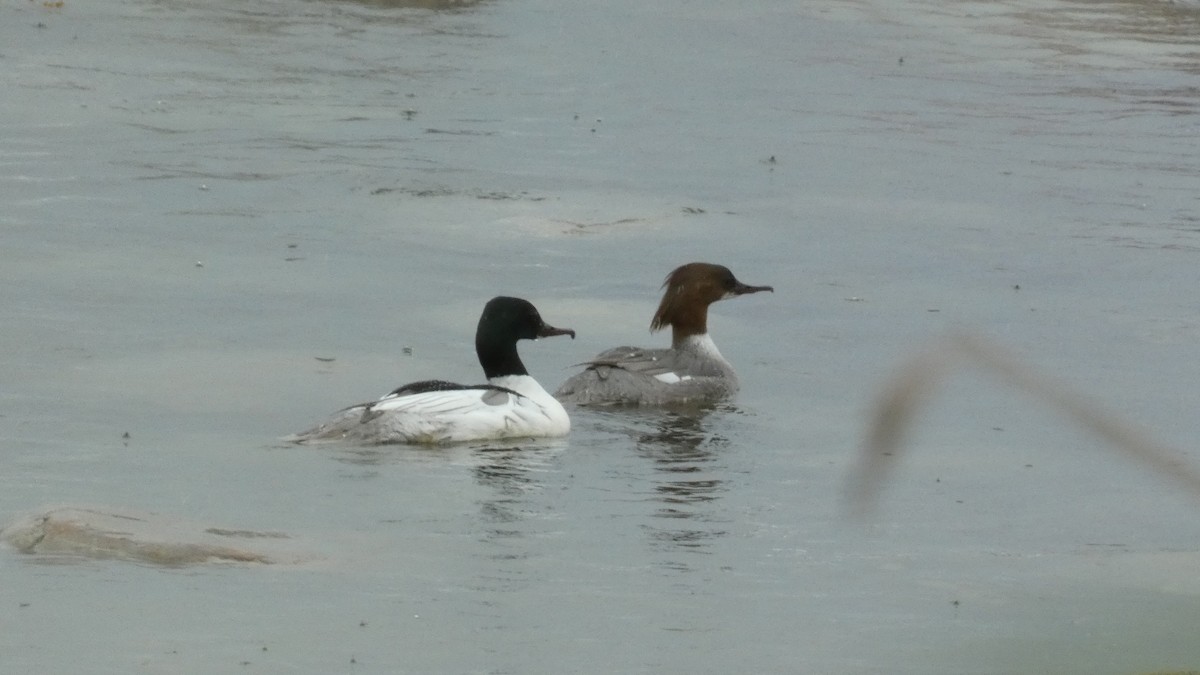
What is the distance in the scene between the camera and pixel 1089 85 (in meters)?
21.7

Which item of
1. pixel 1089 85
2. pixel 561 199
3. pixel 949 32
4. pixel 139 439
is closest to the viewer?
pixel 139 439

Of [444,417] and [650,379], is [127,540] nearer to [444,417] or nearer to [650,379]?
[444,417]

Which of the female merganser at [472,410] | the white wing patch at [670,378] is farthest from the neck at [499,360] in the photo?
the white wing patch at [670,378]

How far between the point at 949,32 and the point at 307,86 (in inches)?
368

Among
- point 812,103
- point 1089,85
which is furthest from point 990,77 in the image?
point 812,103

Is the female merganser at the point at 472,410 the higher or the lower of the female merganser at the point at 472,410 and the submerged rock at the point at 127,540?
the lower

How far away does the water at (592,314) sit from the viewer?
19.8 feet

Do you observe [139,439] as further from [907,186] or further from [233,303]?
[907,186]

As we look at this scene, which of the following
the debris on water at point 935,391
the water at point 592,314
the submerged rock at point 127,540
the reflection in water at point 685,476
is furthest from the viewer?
the reflection in water at point 685,476

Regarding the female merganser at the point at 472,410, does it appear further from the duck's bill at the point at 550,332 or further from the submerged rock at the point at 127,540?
the submerged rock at the point at 127,540

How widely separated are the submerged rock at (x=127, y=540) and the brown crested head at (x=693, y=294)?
4.90 meters

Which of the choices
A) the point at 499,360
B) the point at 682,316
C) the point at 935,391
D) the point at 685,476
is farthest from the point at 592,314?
the point at 935,391

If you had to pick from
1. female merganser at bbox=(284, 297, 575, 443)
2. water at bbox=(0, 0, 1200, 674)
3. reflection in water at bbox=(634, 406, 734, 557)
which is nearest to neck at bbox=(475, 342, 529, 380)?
female merganser at bbox=(284, 297, 575, 443)

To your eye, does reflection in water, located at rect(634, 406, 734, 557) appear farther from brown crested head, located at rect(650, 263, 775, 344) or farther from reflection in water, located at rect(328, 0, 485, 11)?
reflection in water, located at rect(328, 0, 485, 11)
